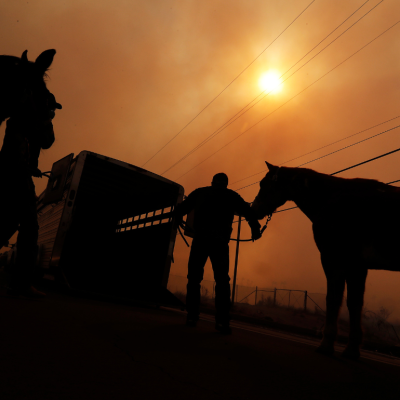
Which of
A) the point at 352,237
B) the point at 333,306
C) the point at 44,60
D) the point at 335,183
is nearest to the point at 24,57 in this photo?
the point at 44,60

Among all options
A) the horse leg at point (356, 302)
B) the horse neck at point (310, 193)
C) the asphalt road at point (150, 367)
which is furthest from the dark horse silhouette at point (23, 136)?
the horse leg at point (356, 302)

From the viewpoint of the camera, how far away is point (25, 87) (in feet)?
11.2

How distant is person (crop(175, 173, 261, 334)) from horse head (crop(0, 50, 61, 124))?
2.39 m

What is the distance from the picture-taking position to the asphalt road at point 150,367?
5.56 ft

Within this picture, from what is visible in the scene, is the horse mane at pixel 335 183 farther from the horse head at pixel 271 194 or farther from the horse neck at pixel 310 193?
the horse head at pixel 271 194

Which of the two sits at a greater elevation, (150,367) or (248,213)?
(248,213)

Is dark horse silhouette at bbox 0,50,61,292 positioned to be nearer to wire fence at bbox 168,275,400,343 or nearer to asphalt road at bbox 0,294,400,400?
asphalt road at bbox 0,294,400,400

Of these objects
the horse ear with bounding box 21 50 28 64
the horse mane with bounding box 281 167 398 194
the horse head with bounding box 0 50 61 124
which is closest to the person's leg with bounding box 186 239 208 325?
the horse mane with bounding box 281 167 398 194

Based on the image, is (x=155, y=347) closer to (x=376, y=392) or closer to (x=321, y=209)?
(x=376, y=392)

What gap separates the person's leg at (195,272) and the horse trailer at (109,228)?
91.8 inches

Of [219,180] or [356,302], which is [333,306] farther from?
[219,180]

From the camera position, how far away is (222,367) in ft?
8.07

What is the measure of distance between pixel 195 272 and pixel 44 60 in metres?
3.22

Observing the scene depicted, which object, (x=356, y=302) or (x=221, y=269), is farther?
(x=221, y=269)
